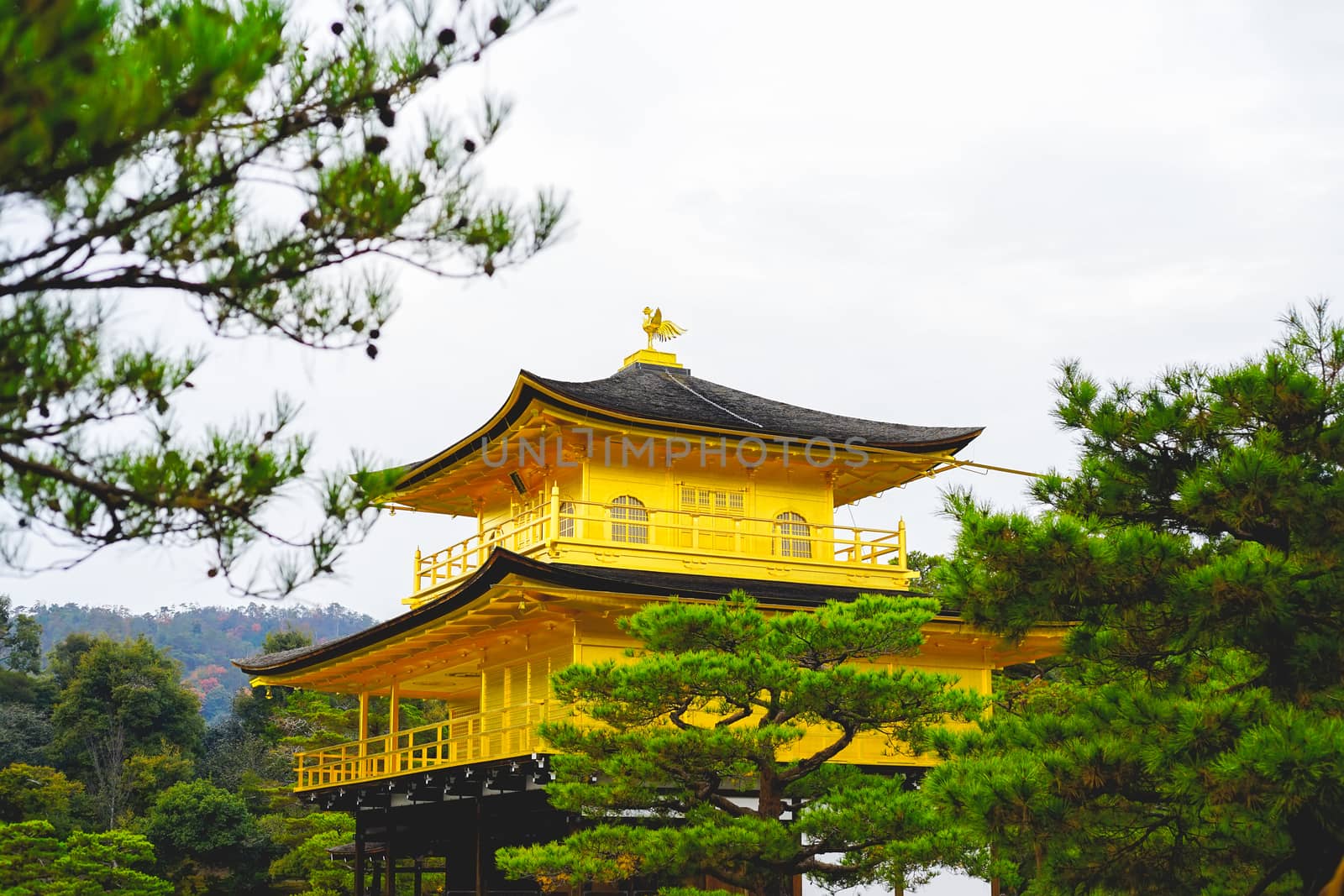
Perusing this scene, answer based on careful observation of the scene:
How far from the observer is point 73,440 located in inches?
228

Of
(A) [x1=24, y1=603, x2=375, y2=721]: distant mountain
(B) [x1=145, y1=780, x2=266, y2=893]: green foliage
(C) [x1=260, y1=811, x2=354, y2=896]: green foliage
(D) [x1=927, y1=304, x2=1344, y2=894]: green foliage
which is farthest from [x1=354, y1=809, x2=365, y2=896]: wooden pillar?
(A) [x1=24, y1=603, x2=375, y2=721]: distant mountain

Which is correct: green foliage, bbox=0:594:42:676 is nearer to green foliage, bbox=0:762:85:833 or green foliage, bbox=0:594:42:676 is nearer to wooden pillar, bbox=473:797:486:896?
green foliage, bbox=0:762:85:833

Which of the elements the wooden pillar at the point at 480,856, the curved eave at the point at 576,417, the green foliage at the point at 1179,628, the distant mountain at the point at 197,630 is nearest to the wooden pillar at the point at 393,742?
the wooden pillar at the point at 480,856

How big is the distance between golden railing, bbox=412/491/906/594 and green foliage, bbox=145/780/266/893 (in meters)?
18.2

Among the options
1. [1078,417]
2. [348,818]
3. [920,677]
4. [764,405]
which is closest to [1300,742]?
[1078,417]

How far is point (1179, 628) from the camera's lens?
948 cm

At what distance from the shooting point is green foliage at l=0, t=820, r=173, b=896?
27234 millimetres

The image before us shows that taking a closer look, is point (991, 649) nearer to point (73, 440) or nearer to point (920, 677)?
point (920, 677)

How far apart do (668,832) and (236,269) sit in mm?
8540

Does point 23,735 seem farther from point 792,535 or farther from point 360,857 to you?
point 792,535

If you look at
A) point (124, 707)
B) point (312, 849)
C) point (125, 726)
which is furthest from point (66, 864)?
point (125, 726)

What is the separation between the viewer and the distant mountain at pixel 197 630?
11544cm

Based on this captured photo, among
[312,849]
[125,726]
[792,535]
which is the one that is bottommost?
[312,849]

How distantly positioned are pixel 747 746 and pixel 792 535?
726cm
